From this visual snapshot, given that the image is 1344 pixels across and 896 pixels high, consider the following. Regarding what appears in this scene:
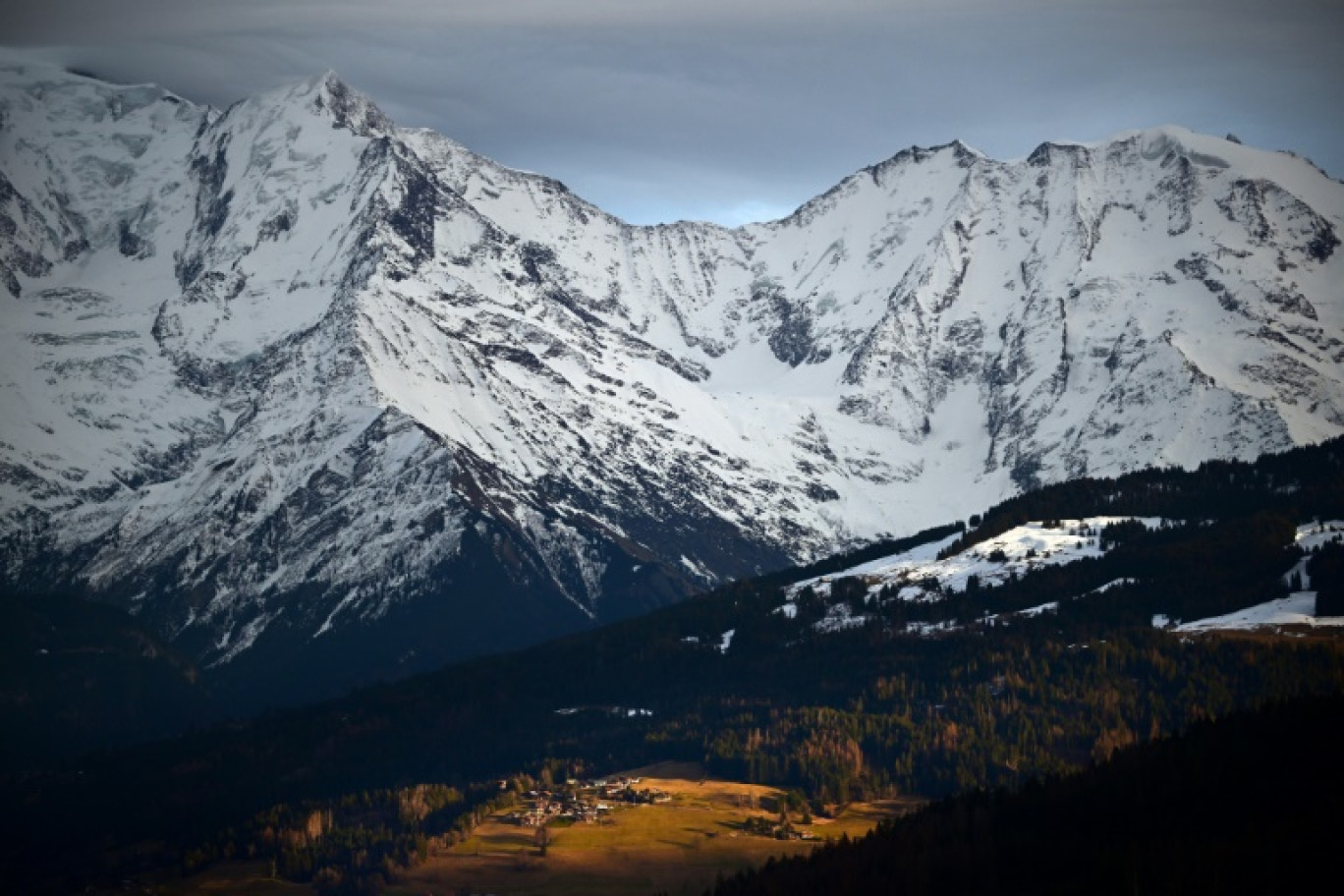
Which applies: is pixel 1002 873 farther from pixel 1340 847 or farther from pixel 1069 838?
pixel 1340 847

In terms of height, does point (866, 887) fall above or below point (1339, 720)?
below

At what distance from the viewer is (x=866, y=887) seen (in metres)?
195

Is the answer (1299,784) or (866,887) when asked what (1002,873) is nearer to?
(866,887)

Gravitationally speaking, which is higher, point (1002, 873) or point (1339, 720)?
point (1339, 720)

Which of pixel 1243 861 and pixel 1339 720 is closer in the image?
pixel 1243 861

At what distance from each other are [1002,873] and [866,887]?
44.8ft

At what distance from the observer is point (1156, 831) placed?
18600cm

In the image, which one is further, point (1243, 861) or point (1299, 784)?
point (1299, 784)

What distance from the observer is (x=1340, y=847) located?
16488 centimetres

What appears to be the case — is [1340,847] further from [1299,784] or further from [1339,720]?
[1339,720]

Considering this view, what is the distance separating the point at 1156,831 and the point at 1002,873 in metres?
14.2

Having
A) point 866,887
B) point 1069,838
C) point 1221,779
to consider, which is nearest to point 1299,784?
point 1221,779

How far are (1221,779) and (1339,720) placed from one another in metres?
13.1

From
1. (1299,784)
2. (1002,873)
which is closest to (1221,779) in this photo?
(1299,784)
